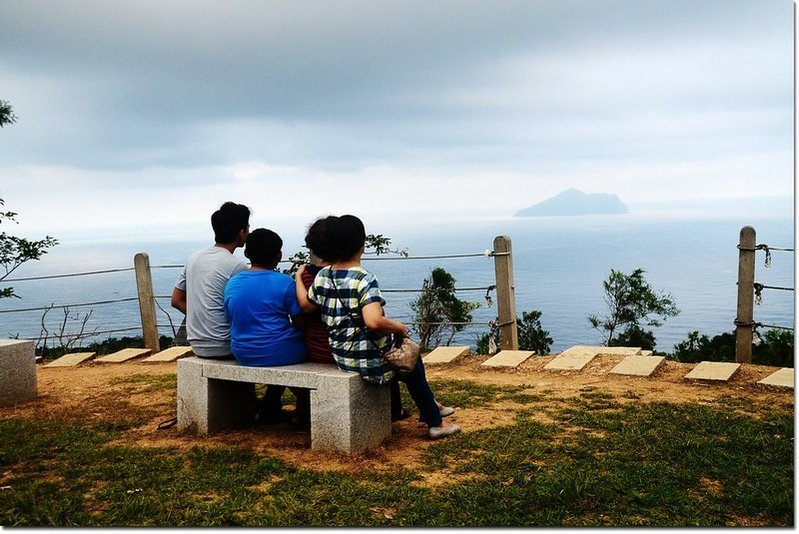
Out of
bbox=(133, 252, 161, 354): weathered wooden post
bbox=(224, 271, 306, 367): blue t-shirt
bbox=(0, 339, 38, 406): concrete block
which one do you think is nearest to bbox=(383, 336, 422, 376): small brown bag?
bbox=(224, 271, 306, 367): blue t-shirt

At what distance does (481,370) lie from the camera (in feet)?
20.8

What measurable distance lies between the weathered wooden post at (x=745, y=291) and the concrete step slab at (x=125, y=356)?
6.01 meters

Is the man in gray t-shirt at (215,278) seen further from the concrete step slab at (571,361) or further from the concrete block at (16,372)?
the concrete step slab at (571,361)

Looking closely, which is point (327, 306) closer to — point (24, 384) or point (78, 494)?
point (78, 494)

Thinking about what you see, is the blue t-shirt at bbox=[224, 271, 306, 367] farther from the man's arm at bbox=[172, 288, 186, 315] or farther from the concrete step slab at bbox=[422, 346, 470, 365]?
the concrete step slab at bbox=[422, 346, 470, 365]

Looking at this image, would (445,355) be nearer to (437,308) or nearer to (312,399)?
(312,399)

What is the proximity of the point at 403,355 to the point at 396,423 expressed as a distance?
88 cm

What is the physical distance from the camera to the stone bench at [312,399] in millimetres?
3797

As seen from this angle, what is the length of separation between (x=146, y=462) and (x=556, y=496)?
2128 millimetres

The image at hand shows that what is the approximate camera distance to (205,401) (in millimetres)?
4277

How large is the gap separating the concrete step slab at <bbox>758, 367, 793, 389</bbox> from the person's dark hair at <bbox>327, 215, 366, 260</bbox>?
11.4 ft

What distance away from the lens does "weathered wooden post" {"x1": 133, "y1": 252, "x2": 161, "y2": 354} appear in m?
8.15

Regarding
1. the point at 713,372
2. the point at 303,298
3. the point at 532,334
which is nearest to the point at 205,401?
the point at 303,298

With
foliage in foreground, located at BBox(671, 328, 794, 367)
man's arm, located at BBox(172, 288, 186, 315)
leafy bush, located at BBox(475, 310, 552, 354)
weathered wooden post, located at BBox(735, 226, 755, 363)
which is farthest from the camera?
leafy bush, located at BBox(475, 310, 552, 354)
